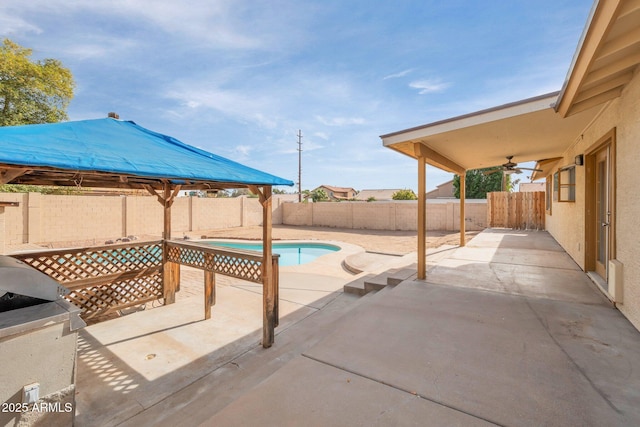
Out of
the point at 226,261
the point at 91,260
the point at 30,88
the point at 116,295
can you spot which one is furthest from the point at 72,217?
the point at 226,261

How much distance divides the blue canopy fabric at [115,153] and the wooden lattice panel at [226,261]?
1.02 metres

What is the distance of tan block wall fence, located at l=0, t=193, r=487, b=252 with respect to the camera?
1109 centimetres

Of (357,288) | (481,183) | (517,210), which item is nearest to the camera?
(357,288)

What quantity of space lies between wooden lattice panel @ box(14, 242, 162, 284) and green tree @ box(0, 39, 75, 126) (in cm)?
1299

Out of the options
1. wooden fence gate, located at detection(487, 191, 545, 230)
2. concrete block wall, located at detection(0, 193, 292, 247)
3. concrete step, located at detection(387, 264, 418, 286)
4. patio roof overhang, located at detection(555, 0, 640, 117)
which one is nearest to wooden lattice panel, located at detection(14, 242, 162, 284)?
concrete step, located at detection(387, 264, 418, 286)

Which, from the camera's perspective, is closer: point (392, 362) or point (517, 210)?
point (392, 362)

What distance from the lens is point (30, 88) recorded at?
1278 cm

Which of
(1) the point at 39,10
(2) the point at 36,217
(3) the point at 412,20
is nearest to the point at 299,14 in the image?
(3) the point at 412,20

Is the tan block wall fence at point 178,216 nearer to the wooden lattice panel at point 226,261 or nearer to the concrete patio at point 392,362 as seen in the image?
the wooden lattice panel at point 226,261

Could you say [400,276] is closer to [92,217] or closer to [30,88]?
[92,217]

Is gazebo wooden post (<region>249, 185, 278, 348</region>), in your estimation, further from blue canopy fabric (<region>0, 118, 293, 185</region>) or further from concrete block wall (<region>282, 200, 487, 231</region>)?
concrete block wall (<region>282, 200, 487, 231</region>)

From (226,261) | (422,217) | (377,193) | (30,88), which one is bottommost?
(226,261)

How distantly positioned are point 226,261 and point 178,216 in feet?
46.5

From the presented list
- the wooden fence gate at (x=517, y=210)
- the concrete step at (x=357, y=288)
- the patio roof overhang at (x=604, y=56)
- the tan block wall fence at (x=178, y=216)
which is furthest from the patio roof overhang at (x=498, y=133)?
the tan block wall fence at (x=178, y=216)
